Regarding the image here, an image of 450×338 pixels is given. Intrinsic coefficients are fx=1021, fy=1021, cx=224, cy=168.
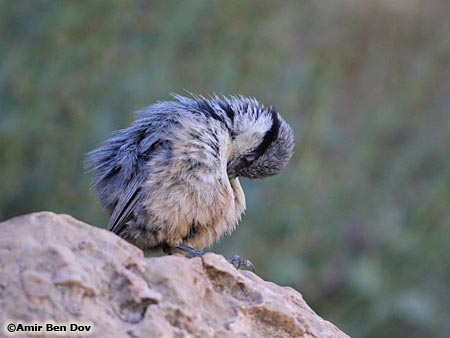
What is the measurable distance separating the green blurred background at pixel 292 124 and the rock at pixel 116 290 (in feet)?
12.0

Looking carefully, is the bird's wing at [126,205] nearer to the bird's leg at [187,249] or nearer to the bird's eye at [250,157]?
the bird's leg at [187,249]

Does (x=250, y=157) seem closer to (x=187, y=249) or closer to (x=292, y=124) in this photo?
(x=187, y=249)

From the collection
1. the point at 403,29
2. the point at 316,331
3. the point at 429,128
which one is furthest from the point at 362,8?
the point at 316,331

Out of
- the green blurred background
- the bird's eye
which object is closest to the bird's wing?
the bird's eye

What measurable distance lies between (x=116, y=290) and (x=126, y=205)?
1.44 meters

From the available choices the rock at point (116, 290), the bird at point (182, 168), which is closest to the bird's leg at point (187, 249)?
the bird at point (182, 168)

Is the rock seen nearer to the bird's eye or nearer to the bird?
the bird

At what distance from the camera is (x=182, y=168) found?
4945mm

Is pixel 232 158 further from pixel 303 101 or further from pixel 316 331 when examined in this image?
pixel 303 101

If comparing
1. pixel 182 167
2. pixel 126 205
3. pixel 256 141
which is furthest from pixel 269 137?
pixel 126 205

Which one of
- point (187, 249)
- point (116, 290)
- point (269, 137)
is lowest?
point (116, 290)

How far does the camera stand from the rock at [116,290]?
133 inches

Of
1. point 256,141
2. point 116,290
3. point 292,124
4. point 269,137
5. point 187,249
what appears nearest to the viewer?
point 116,290

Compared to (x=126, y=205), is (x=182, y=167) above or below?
above
